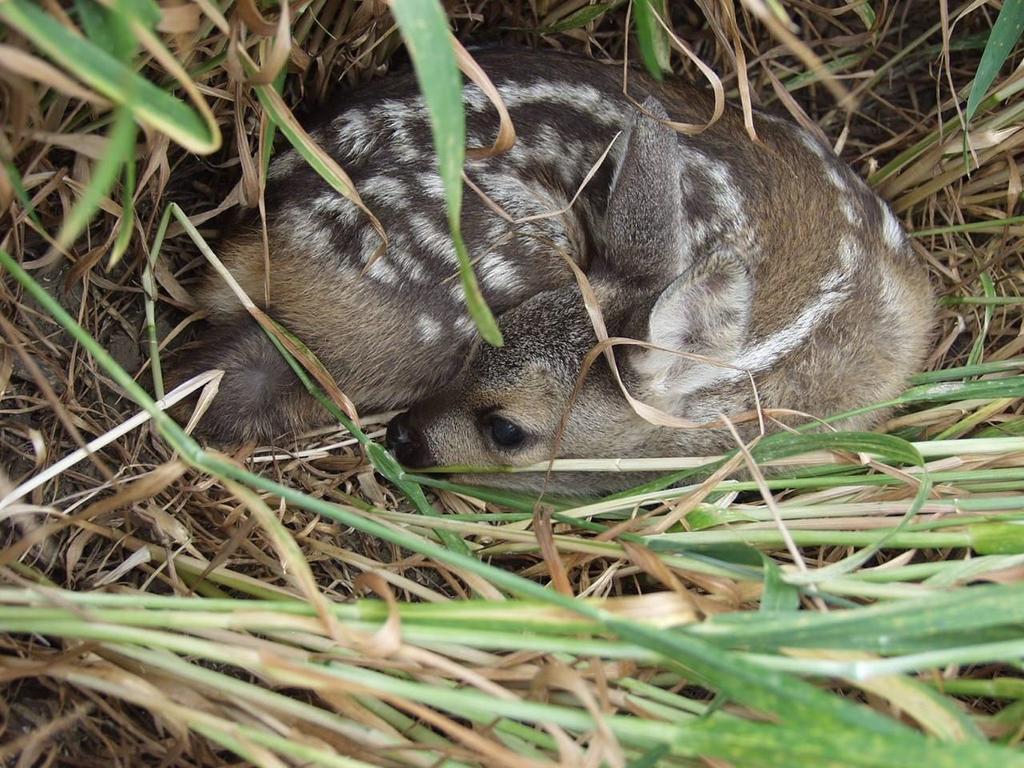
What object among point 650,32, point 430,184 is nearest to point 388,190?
point 430,184

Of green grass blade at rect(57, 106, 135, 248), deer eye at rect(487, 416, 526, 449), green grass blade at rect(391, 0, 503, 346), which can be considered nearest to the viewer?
green grass blade at rect(57, 106, 135, 248)

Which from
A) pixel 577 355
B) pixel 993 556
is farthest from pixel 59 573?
pixel 993 556

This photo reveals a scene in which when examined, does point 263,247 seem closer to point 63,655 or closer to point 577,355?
point 577,355

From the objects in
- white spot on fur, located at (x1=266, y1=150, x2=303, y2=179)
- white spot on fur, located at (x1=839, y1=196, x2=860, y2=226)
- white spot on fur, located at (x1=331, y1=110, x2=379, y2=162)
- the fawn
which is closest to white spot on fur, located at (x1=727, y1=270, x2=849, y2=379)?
the fawn

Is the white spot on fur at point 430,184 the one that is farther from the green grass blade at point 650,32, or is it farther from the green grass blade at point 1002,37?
the green grass blade at point 1002,37

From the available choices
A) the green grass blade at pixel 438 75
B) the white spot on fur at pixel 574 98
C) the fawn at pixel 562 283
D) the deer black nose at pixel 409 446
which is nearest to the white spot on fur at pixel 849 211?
the fawn at pixel 562 283

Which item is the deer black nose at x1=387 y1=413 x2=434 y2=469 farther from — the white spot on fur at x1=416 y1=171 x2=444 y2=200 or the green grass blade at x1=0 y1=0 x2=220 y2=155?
the green grass blade at x1=0 y1=0 x2=220 y2=155

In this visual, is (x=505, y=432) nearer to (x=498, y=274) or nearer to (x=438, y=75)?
(x=498, y=274)

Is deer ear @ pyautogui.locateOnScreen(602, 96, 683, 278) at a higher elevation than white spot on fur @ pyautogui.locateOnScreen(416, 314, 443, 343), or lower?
higher
